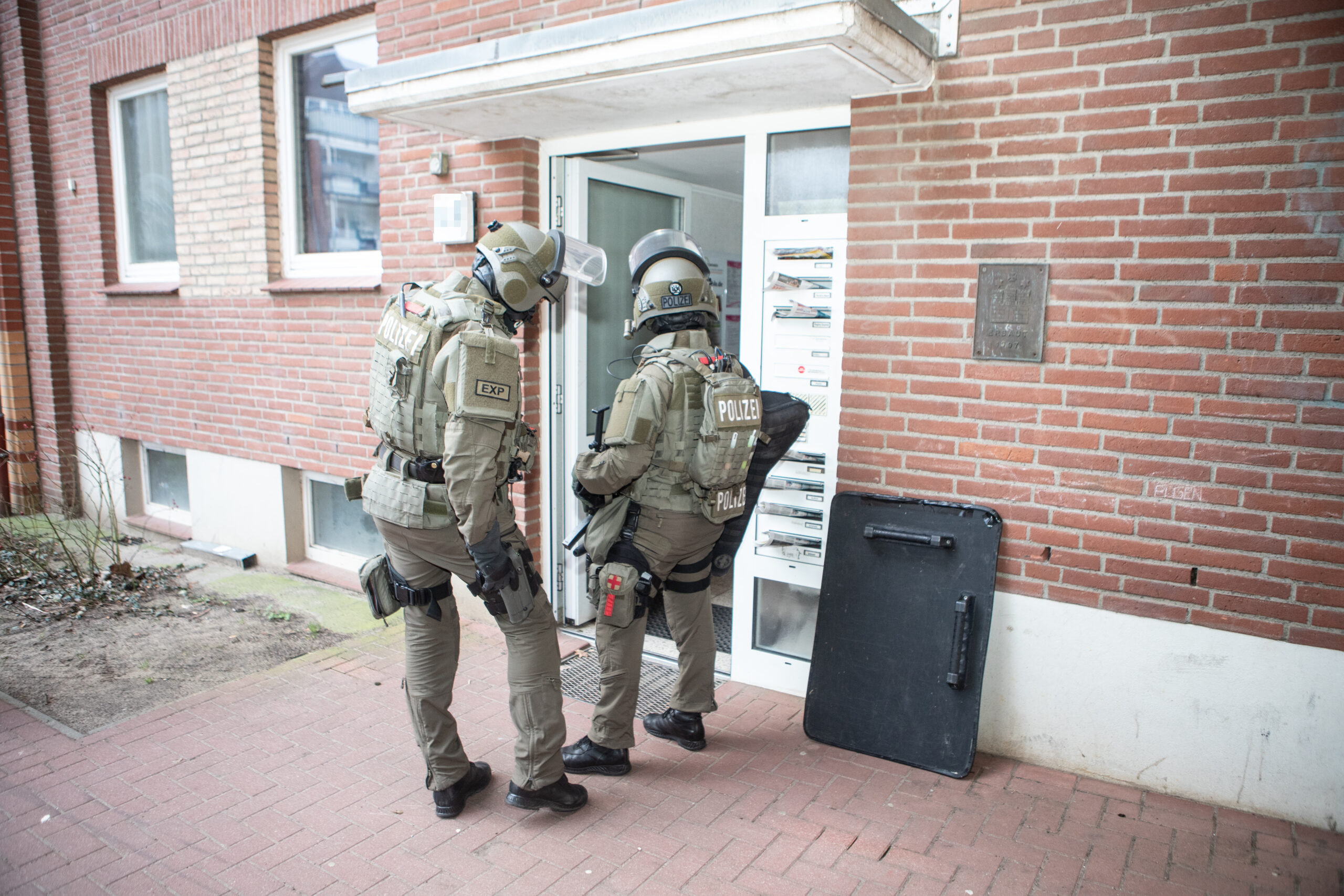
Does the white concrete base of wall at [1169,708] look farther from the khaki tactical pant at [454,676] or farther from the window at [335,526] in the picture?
the window at [335,526]

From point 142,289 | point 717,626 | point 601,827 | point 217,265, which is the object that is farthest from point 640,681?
point 142,289

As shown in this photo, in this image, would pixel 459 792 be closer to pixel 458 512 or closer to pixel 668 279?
pixel 458 512

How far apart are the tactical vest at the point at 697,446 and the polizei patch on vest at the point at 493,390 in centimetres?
66

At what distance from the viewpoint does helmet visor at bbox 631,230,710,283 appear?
137 inches

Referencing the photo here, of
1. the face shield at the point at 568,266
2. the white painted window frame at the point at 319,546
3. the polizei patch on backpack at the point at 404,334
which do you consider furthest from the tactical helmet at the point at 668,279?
the white painted window frame at the point at 319,546

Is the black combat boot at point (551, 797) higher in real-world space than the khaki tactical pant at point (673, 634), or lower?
lower

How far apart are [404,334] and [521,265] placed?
1.68ft

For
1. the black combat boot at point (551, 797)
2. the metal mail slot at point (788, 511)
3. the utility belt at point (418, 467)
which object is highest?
the utility belt at point (418, 467)

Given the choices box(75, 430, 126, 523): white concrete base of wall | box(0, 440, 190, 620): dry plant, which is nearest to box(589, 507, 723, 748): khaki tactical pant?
box(0, 440, 190, 620): dry plant

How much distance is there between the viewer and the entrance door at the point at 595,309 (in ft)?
16.2

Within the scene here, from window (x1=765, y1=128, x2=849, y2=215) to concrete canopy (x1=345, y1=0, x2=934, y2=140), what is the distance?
0.17 metres

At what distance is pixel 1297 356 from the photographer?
300cm

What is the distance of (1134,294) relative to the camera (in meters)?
3.24

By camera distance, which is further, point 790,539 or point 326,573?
point 326,573
